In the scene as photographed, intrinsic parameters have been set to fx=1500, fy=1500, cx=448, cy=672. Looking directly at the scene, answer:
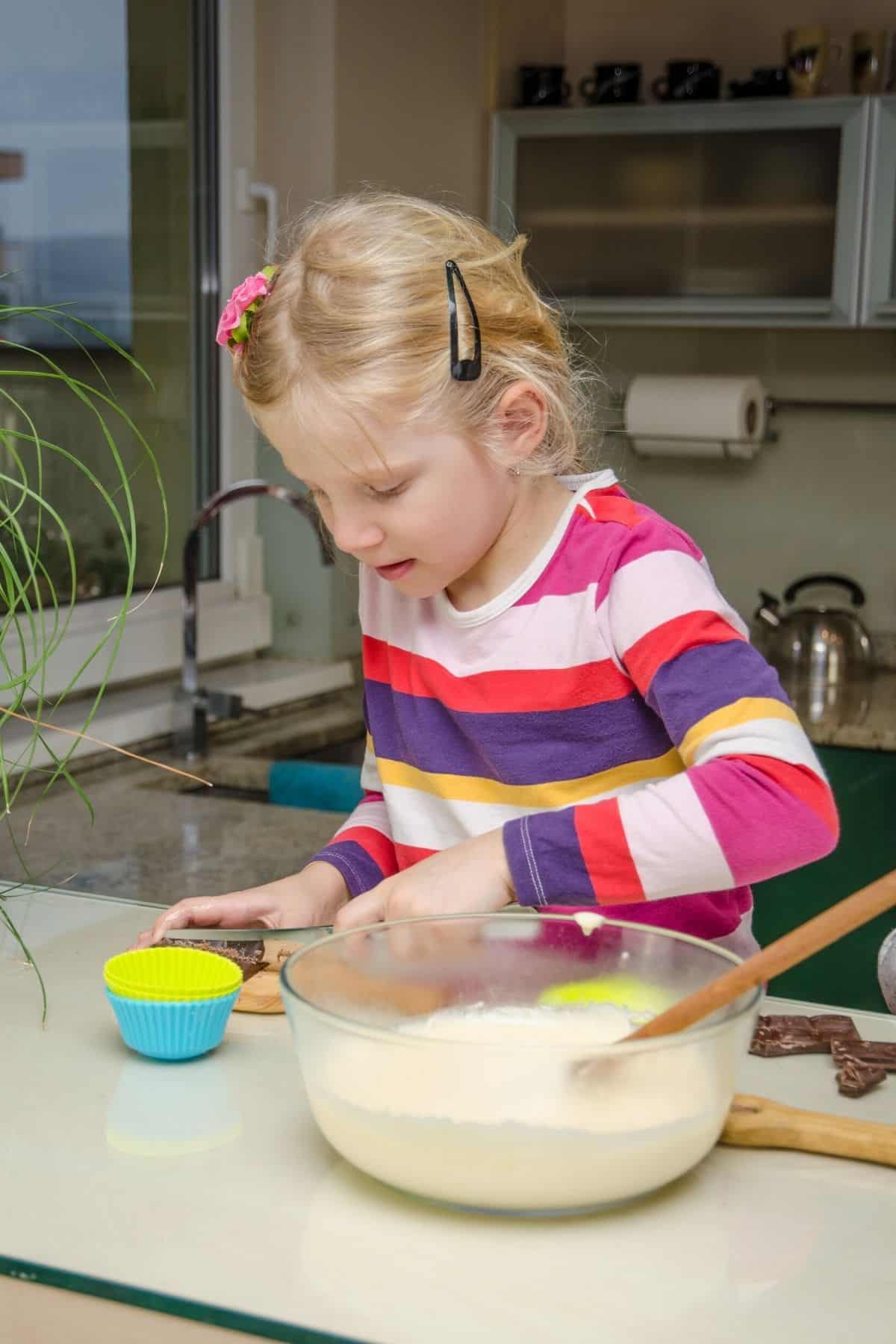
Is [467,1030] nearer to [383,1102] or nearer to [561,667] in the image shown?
[383,1102]

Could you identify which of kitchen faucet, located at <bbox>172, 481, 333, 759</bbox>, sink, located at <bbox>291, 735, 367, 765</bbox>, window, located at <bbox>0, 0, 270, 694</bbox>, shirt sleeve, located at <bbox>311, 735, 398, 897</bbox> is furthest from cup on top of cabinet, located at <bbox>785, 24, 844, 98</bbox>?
shirt sleeve, located at <bbox>311, 735, 398, 897</bbox>

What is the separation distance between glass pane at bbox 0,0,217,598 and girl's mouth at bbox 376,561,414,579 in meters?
1.21

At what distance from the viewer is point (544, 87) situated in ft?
10.2

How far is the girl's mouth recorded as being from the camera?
3.47 ft

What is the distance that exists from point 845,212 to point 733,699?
7.19 ft

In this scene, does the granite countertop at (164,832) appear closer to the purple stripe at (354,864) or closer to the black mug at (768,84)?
the purple stripe at (354,864)

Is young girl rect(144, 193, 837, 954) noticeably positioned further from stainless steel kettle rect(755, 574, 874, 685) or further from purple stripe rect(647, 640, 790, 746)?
stainless steel kettle rect(755, 574, 874, 685)

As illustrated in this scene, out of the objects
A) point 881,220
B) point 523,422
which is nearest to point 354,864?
point 523,422

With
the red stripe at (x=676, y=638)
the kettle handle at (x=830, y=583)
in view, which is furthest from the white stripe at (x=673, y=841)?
the kettle handle at (x=830, y=583)

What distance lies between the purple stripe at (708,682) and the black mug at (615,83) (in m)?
2.40

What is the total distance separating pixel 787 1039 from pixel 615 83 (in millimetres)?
2634

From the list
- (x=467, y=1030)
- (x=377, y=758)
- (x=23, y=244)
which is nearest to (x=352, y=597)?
(x=23, y=244)

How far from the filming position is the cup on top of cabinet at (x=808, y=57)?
2.89 m

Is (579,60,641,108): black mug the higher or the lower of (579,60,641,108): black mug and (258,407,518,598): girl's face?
the higher
